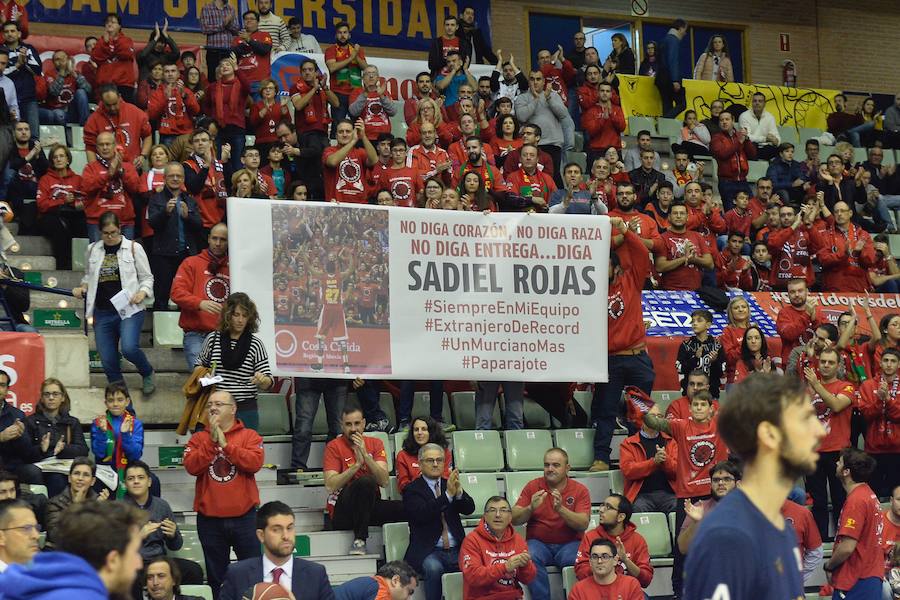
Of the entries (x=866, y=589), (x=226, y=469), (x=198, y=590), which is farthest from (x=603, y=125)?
(x=198, y=590)

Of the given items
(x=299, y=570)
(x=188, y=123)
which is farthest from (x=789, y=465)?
(x=188, y=123)

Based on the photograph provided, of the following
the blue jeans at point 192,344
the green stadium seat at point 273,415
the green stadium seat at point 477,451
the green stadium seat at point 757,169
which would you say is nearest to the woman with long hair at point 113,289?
the blue jeans at point 192,344

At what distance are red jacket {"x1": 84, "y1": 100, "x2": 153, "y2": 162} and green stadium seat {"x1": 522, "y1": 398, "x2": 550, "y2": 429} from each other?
185 inches

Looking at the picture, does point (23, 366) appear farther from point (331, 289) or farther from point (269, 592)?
point (269, 592)

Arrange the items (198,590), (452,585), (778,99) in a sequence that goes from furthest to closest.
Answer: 1. (778,99)
2. (452,585)
3. (198,590)

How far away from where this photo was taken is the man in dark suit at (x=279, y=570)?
28.4 feet

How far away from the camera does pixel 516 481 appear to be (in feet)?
39.4

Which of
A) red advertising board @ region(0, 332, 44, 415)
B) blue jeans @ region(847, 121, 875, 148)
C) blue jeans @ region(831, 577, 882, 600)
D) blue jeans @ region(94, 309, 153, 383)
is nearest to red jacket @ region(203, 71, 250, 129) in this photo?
blue jeans @ region(94, 309, 153, 383)

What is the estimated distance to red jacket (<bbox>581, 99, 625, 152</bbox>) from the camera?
1847cm

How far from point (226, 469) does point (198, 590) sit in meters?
0.86

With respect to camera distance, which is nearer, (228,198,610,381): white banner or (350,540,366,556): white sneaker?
(350,540,366,556): white sneaker

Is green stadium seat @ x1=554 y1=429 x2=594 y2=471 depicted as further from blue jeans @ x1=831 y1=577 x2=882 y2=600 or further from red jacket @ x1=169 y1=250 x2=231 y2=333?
red jacket @ x1=169 y1=250 x2=231 y2=333

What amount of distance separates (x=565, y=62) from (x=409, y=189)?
5.68 m

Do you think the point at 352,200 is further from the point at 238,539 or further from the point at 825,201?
the point at 825,201
